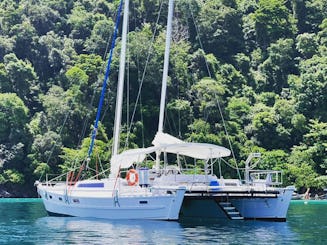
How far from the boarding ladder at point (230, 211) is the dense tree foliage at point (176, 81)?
24.7m

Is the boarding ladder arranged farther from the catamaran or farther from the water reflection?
the water reflection

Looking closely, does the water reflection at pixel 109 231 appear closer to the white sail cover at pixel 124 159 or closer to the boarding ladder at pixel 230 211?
the boarding ladder at pixel 230 211

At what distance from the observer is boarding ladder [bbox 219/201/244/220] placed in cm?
3938

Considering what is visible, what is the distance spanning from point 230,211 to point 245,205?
84 cm

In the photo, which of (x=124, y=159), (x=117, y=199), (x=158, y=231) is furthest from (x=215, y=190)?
(x=124, y=159)

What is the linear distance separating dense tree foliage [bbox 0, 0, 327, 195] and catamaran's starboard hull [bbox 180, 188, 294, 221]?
2357 centimetres

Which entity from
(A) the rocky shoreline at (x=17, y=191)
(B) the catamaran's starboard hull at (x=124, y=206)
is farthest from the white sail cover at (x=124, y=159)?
(A) the rocky shoreline at (x=17, y=191)

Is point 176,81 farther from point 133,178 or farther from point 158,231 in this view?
point 158,231

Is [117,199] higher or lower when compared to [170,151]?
lower

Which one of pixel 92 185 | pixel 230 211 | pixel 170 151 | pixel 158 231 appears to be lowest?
pixel 158 231

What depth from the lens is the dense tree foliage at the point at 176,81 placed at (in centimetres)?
7406

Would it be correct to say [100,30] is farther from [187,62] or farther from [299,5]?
[299,5]

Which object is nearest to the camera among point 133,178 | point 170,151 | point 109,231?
point 109,231

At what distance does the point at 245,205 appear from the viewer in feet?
130
